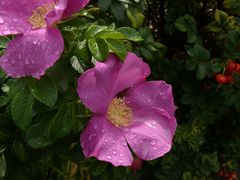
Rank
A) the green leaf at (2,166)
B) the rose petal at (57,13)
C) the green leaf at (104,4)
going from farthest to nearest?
the green leaf at (104,4) → the green leaf at (2,166) → the rose petal at (57,13)

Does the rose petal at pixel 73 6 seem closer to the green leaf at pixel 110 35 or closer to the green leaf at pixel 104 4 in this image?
the green leaf at pixel 110 35

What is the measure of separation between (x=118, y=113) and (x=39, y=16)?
25 centimetres

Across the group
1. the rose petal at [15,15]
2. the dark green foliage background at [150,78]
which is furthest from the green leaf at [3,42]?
the rose petal at [15,15]

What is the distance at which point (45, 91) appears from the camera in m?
0.96

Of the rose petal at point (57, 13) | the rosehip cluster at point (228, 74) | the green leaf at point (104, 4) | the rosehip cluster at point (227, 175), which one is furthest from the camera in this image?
the rosehip cluster at point (227, 175)

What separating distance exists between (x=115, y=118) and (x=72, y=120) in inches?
3.5

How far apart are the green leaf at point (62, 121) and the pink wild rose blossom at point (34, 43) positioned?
0.13 meters

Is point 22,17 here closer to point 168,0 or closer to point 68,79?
point 68,79

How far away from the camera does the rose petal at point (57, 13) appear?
2.83 ft

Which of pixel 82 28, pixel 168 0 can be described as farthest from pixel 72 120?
pixel 168 0

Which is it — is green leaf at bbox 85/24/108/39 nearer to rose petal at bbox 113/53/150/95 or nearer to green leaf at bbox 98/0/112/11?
rose petal at bbox 113/53/150/95

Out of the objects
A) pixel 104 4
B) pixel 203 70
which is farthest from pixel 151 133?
pixel 203 70

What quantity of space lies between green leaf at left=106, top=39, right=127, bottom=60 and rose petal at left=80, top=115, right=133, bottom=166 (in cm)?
13

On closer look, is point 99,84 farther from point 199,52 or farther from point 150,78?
point 150,78
